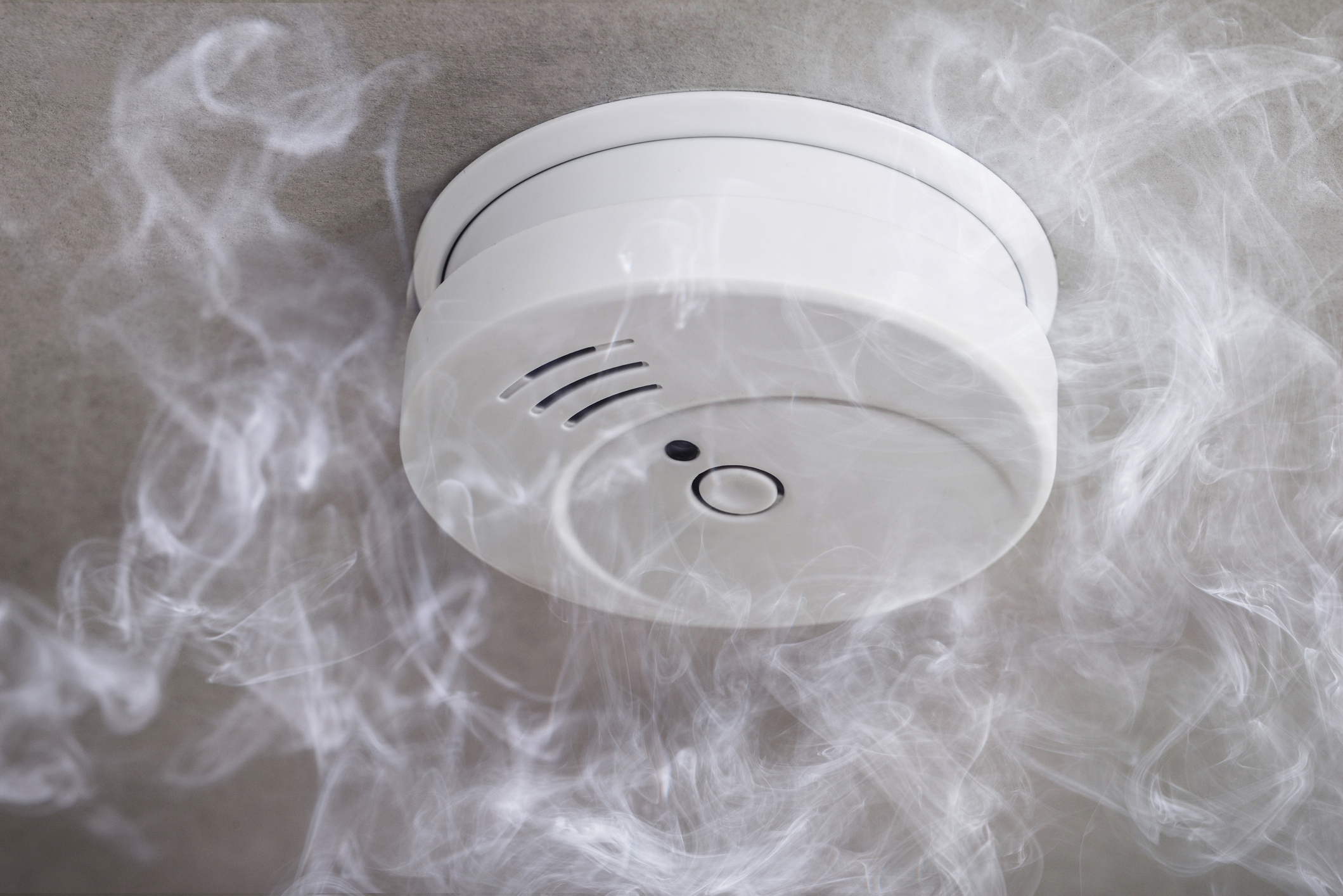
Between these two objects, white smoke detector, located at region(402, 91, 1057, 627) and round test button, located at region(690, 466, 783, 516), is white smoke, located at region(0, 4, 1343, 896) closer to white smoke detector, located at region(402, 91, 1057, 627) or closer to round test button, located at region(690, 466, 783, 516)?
white smoke detector, located at region(402, 91, 1057, 627)

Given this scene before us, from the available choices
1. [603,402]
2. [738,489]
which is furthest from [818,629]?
[603,402]

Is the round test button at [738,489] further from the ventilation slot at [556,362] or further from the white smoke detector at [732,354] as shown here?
the ventilation slot at [556,362]

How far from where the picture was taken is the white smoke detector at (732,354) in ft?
2.18

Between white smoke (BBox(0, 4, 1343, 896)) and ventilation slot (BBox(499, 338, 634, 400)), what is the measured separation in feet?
0.70

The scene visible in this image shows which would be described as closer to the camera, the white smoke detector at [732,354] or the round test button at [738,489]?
the white smoke detector at [732,354]

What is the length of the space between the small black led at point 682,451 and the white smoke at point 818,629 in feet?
0.95

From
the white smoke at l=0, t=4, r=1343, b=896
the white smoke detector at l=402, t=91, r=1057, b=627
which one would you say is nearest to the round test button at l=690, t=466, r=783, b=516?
the white smoke detector at l=402, t=91, r=1057, b=627

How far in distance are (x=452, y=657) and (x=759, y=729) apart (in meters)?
0.42

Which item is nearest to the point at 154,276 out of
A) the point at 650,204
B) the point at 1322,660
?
the point at 650,204

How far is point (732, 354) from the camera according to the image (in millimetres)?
683

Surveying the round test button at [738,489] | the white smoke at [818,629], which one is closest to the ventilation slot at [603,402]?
the round test button at [738,489]

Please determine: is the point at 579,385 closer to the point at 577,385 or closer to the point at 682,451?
the point at 577,385

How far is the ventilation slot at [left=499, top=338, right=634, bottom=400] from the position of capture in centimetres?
69

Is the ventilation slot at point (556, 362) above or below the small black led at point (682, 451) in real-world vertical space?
above
